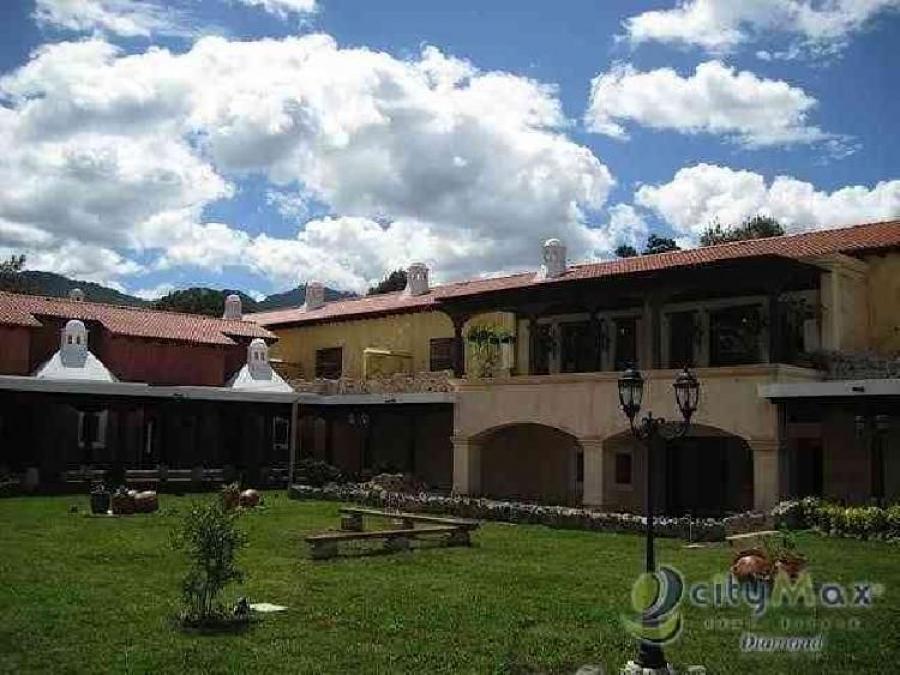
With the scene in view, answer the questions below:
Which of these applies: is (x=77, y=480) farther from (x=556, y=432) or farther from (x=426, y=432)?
(x=556, y=432)

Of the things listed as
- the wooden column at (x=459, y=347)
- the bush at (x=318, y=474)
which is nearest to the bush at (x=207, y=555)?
the wooden column at (x=459, y=347)

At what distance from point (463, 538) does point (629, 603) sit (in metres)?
6.15

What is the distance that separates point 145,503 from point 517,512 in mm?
8677

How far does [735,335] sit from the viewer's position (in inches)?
950

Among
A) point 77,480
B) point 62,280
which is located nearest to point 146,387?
point 77,480

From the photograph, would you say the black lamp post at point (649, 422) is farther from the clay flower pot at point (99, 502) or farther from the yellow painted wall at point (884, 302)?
the clay flower pot at point (99, 502)

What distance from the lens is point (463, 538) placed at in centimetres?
1786

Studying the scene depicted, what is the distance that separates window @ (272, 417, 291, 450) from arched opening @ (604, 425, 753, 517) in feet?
53.3

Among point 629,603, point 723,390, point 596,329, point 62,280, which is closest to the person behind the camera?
point 629,603

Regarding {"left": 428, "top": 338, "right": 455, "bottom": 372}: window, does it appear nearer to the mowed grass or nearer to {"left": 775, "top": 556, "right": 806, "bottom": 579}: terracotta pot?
the mowed grass

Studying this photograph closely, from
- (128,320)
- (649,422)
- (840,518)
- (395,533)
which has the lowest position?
(395,533)

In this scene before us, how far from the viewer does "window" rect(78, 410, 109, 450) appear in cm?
3216

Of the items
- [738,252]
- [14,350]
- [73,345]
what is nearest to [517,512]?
[738,252]

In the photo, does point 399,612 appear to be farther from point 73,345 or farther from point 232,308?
point 232,308
